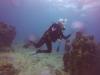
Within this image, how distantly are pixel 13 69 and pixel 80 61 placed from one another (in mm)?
2417

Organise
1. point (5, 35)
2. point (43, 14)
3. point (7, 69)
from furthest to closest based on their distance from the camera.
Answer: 1. point (43, 14)
2. point (5, 35)
3. point (7, 69)

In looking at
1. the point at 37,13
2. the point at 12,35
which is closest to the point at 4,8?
the point at 37,13

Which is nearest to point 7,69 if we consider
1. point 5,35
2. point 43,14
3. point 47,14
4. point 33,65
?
point 33,65

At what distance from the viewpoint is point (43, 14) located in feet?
102

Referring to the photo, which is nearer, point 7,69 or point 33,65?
point 7,69

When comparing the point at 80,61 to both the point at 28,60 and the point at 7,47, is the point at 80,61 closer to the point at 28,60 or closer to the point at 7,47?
the point at 28,60

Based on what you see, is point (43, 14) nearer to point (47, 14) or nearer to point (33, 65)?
point (47, 14)

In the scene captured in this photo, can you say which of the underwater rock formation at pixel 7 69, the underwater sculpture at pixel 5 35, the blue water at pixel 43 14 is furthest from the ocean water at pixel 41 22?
the underwater sculpture at pixel 5 35

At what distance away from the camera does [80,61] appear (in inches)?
260

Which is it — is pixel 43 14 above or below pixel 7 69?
above

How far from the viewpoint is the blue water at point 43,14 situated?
19344 millimetres

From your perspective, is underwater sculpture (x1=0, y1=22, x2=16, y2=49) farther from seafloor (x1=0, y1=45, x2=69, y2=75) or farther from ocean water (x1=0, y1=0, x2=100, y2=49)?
ocean water (x1=0, y1=0, x2=100, y2=49)

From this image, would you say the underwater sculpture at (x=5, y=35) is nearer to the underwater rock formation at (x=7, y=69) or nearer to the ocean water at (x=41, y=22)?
the ocean water at (x=41, y=22)

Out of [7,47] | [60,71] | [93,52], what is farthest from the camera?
[7,47]
